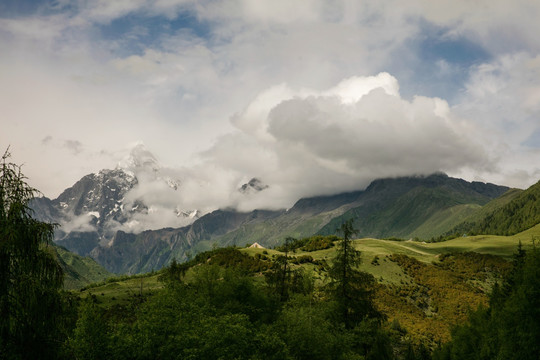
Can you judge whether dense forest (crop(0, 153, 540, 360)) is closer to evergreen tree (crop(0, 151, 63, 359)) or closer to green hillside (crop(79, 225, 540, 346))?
→ evergreen tree (crop(0, 151, 63, 359))

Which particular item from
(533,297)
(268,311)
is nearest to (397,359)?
(268,311)

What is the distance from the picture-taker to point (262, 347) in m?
24.2

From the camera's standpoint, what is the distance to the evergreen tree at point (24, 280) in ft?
44.8

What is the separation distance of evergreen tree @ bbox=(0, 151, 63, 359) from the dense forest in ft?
0.13

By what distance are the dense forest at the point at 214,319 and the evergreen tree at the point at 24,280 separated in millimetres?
38

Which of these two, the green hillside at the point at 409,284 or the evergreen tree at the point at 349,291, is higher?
the evergreen tree at the point at 349,291

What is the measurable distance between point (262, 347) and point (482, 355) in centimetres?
2920

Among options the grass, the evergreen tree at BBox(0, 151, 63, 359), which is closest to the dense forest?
the evergreen tree at BBox(0, 151, 63, 359)

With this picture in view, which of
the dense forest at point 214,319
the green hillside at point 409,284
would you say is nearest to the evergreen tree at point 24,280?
the dense forest at point 214,319

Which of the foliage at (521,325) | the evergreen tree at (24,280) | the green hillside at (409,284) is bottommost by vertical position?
the green hillside at (409,284)

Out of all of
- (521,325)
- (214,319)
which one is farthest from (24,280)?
(521,325)

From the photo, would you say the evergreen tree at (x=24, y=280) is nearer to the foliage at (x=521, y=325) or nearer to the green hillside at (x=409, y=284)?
the foliage at (x=521, y=325)

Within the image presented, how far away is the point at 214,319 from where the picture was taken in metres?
25.0

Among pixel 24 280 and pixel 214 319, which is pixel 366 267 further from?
pixel 24 280
